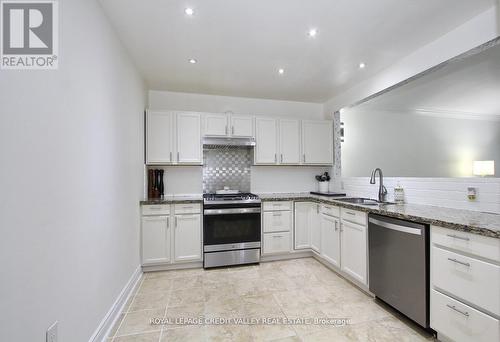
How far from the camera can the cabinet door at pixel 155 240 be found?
9.27 ft

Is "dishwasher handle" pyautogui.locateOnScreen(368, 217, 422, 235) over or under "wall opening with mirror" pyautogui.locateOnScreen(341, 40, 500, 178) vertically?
under

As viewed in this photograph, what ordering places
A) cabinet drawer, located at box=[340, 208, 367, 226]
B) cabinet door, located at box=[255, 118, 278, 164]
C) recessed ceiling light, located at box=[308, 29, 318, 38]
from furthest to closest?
cabinet door, located at box=[255, 118, 278, 164]
cabinet drawer, located at box=[340, 208, 367, 226]
recessed ceiling light, located at box=[308, 29, 318, 38]

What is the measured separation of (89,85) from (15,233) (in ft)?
3.45

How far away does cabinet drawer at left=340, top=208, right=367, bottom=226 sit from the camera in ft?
7.50

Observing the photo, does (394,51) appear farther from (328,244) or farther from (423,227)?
(328,244)

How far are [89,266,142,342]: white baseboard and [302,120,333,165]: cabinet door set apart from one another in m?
2.89

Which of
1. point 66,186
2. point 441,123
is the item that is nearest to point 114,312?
point 66,186

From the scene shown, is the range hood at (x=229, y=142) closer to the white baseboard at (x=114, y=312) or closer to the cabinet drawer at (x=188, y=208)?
the cabinet drawer at (x=188, y=208)

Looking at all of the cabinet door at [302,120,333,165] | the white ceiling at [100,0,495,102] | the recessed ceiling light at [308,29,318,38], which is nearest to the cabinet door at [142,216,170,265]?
the white ceiling at [100,0,495,102]

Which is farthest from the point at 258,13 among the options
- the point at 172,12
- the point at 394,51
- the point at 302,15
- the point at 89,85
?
the point at 394,51

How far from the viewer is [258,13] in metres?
1.78

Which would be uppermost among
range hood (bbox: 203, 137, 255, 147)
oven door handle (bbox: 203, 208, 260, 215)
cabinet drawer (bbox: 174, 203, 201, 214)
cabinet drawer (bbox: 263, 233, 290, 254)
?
range hood (bbox: 203, 137, 255, 147)

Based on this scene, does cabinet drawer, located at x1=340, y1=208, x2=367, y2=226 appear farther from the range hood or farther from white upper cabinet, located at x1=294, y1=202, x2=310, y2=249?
the range hood

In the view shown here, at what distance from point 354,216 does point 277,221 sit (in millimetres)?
1129
